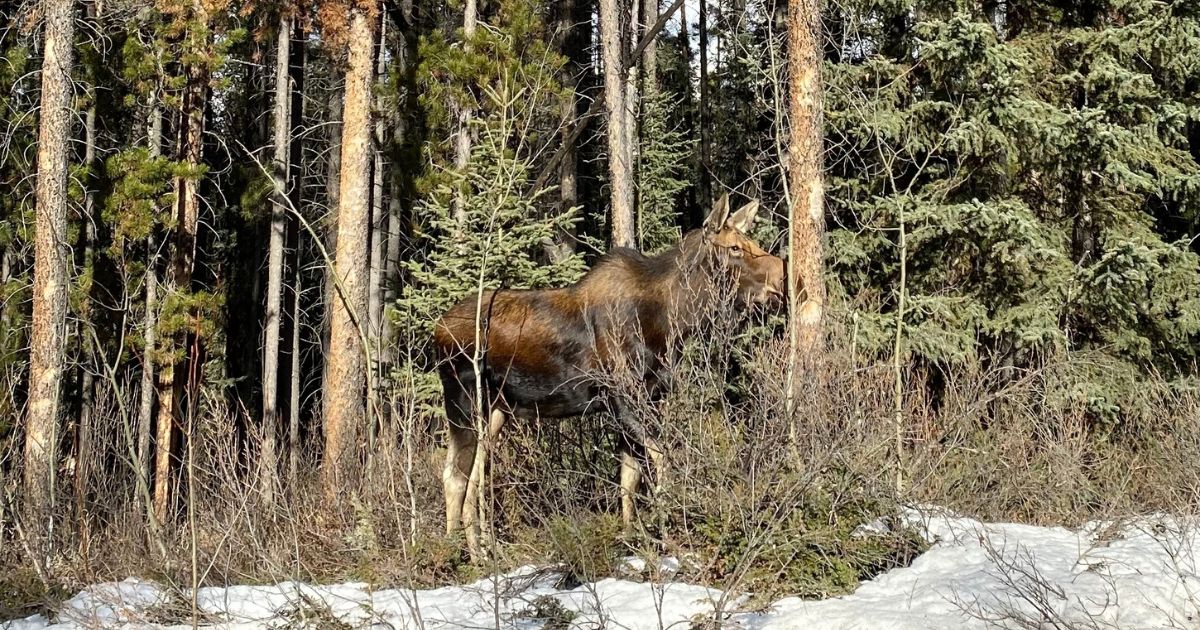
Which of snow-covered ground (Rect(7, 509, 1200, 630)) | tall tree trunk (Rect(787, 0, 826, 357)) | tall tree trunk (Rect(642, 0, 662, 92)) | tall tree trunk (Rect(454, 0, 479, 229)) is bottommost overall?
snow-covered ground (Rect(7, 509, 1200, 630))

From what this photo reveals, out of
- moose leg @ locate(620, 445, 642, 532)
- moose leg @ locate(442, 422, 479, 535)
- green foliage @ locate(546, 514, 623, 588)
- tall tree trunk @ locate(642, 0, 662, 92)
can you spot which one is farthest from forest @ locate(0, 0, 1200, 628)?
tall tree trunk @ locate(642, 0, 662, 92)

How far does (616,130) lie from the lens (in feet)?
58.5

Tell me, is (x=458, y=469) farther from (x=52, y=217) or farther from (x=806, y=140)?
(x=52, y=217)

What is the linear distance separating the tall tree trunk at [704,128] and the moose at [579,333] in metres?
18.0

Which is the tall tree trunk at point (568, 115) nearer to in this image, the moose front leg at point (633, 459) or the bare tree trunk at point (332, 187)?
the bare tree trunk at point (332, 187)

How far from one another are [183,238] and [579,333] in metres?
14.0

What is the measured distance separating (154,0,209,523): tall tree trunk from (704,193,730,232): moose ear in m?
13.3

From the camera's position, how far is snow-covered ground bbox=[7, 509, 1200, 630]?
6137 millimetres

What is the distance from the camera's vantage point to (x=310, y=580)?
8555 millimetres

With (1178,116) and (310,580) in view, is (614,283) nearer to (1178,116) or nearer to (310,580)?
(310,580)

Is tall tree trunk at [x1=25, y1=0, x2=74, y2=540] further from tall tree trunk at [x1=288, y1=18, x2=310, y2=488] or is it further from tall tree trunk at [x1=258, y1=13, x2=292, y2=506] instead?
tall tree trunk at [x1=288, y1=18, x2=310, y2=488]

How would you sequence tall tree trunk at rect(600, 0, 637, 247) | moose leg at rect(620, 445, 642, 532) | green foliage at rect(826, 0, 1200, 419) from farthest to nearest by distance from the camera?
tall tree trunk at rect(600, 0, 637, 247) → green foliage at rect(826, 0, 1200, 419) → moose leg at rect(620, 445, 642, 532)

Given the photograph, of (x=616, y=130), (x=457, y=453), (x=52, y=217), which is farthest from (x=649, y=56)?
(x=457, y=453)

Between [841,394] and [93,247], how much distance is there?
17.6m
